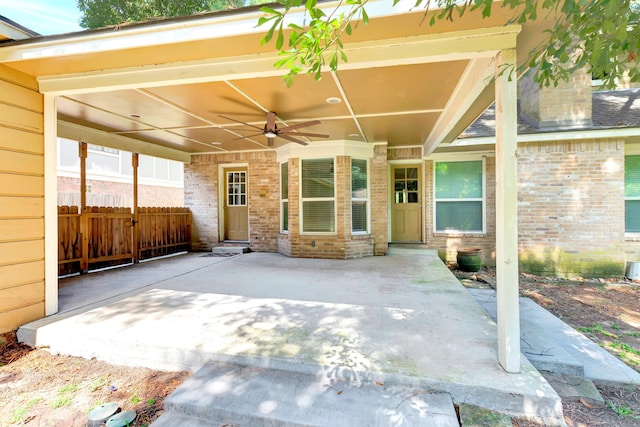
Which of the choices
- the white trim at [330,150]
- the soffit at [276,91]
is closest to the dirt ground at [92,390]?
the soffit at [276,91]

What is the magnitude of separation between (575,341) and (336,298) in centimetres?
258

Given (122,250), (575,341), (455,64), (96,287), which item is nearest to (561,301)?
(575,341)

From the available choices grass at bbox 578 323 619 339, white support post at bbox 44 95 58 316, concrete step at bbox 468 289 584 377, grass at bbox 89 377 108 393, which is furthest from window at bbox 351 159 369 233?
grass at bbox 89 377 108 393

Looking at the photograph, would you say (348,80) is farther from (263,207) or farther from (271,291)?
(263,207)

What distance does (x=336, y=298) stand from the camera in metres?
4.06

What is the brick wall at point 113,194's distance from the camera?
38.2 ft

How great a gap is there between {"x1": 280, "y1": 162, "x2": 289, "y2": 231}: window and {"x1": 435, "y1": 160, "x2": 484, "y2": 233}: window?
3801mm

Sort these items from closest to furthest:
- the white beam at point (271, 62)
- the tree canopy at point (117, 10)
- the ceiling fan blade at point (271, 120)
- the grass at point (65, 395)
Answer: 1. the grass at point (65, 395)
2. the white beam at point (271, 62)
3. the ceiling fan blade at point (271, 120)
4. the tree canopy at point (117, 10)

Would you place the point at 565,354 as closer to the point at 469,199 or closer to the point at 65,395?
the point at 65,395

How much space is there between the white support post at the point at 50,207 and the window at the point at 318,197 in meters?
4.64

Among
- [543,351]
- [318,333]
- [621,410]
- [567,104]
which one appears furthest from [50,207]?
[567,104]

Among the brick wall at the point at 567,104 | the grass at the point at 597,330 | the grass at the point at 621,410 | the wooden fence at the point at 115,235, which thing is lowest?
the grass at the point at 597,330

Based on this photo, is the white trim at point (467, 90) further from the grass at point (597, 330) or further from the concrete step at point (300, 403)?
the grass at point (597, 330)

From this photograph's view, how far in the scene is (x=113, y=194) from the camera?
13477 millimetres
